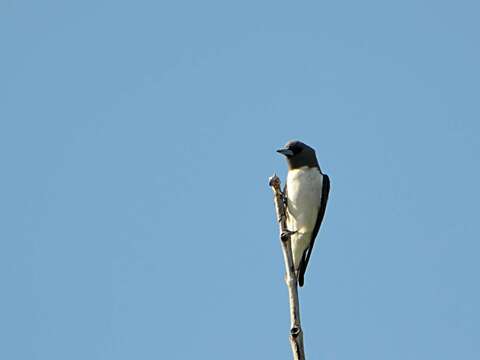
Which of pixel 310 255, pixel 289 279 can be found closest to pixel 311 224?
pixel 310 255

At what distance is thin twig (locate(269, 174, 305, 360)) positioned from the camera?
24.7ft

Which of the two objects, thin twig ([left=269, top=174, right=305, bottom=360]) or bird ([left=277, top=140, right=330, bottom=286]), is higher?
bird ([left=277, top=140, right=330, bottom=286])

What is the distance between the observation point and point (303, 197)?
492 inches

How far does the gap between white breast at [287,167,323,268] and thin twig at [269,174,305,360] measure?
7.80ft

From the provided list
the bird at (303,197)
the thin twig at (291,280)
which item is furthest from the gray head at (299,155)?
the thin twig at (291,280)

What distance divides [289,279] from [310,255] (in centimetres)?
468

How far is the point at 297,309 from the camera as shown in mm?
7965

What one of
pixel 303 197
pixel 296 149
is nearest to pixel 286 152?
pixel 296 149

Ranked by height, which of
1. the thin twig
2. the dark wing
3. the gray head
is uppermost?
the gray head

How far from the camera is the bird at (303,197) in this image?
12.5 meters

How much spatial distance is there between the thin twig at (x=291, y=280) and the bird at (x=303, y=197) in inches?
95.0

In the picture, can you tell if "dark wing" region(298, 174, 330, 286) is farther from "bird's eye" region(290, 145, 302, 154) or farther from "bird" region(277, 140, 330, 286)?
"bird's eye" region(290, 145, 302, 154)

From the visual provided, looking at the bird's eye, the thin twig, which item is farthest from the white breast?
the thin twig

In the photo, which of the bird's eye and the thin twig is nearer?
the thin twig
